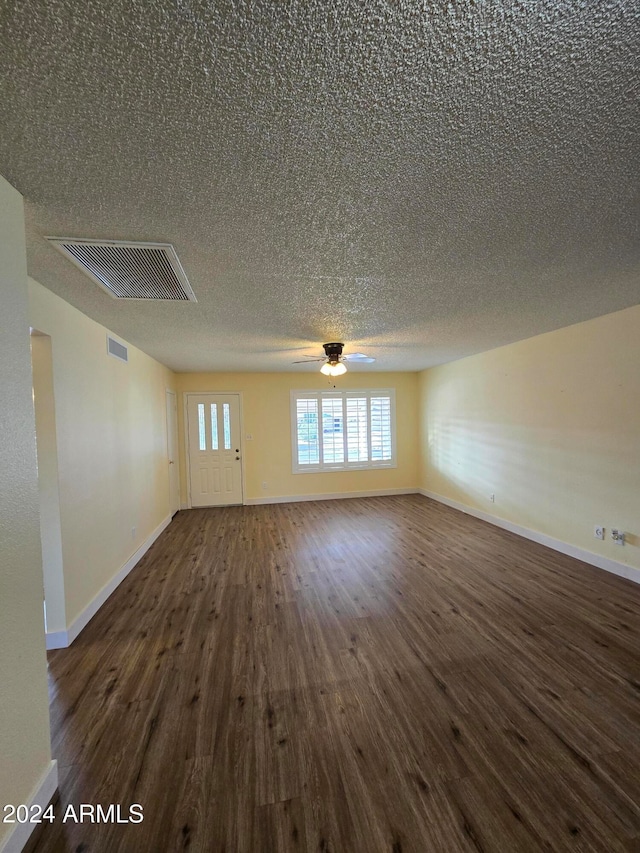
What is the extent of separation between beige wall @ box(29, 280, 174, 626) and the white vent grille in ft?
0.23

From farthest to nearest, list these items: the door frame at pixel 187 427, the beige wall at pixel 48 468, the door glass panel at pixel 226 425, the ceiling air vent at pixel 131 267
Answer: the door glass panel at pixel 226 425 < the door frame at pixel 187 427 < the beige wall at pixel 48 468 < the ceiling air vent at pixel 131 267

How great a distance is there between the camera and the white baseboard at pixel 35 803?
109 centimetres

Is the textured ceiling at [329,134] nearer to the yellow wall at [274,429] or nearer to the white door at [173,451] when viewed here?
the white door at [173,451]

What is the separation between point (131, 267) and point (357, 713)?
106 inches

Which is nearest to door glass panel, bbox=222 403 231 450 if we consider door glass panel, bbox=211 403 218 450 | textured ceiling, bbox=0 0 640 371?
door glass panel, bbox=211 403 218 450

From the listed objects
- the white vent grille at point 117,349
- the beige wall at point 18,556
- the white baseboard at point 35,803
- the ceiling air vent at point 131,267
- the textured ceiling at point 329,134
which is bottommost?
the white baseboard at point 35,803

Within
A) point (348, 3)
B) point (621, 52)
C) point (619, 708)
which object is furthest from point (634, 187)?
point (619, 708)

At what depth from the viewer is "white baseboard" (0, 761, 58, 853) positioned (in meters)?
1.09

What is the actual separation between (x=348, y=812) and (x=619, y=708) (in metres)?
1.47

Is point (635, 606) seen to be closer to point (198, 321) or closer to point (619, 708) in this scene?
point (619, 708)

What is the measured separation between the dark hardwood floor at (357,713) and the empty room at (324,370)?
14 millimetres

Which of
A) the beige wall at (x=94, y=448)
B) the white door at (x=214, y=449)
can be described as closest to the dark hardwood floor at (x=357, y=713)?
the beige wall at (x=94, y=448)

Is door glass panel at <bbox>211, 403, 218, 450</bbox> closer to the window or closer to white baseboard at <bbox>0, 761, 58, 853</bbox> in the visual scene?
the window

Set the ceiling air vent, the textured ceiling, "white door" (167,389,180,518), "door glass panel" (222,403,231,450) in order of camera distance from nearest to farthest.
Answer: the textured ceiling < the ceiling air vent < "white door" (167,389,180,518) < "door glass panel" (222,403,231,450)
